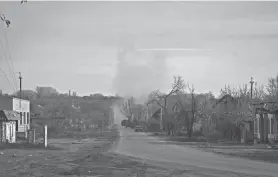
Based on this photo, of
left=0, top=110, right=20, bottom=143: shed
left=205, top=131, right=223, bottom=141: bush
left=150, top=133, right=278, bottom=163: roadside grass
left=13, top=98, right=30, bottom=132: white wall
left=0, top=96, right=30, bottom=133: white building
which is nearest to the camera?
left=150, top=133, right=278, bottom=163: roadside grass

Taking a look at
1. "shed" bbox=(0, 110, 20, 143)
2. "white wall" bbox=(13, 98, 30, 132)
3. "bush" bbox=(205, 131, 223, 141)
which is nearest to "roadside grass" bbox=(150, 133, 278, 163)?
"bush" bbox=(205, 131, 223, 141)

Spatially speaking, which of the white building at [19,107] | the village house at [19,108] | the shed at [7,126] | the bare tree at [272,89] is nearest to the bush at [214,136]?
the bare tree at [272,89]

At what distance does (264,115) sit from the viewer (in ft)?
151

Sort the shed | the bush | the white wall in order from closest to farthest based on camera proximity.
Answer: the shed, the white wall, the bush

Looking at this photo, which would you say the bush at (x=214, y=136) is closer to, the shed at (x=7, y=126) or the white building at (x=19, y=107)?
the white building at (x=19, y=107)

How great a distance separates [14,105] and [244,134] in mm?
23983

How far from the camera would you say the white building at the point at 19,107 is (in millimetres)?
50281

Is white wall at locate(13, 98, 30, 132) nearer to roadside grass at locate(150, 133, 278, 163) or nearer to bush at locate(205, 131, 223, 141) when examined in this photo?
bush at locate(205, 131, 223, 141)

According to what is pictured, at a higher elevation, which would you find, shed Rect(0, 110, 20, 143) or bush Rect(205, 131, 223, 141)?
shed Rect(0, 110, 20, 143)

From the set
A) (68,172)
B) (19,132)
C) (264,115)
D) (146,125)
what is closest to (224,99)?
(264,115)

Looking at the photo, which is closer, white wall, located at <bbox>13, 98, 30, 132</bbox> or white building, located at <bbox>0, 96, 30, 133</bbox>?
white building, located at <bbox>0, 96, 30, 133</bbox>

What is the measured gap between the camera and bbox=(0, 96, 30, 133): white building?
5028 centimetres

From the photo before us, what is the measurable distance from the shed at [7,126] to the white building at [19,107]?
260cm

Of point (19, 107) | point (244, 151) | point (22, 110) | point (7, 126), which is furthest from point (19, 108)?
point (244, 151)
